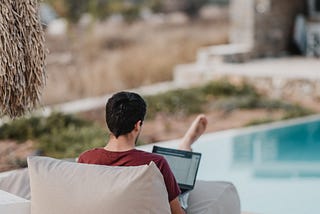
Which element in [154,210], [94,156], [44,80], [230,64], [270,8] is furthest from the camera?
[270,8]

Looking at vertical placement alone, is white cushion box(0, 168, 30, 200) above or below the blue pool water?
above

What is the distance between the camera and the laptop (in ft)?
13.6

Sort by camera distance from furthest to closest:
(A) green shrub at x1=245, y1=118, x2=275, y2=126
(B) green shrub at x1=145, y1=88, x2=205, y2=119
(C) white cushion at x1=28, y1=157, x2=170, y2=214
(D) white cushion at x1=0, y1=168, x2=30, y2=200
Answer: (B) green shrub at x1=145, y1=88, x2=205, y2=119 → (A) green shrub at x1=245, y1=118, x2=275, y2=126 → (D) white cushion at x1=0, y1=168, x2=30, y2=200 → (C) white cushion at x1=28, y1=157, x2=170, y2=214

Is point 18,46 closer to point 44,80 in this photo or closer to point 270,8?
point 44,80

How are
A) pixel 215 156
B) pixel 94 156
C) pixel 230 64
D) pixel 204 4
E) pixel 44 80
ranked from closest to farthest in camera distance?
1. pixel 94 156
2. pixel 44 80
3. pixel 215 156
4. pixel 230 64
5. pixel 204 4

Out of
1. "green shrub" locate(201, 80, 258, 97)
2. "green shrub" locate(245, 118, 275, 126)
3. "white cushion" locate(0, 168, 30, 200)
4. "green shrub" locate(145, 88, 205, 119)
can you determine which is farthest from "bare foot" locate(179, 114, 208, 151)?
"green shrub" locate(201, 80, 258, 97)

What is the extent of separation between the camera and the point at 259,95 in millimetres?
11516

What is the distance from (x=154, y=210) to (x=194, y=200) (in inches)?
32.5

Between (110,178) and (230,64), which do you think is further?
(230,64)

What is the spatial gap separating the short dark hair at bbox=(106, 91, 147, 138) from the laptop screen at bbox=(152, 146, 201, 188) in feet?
2.03

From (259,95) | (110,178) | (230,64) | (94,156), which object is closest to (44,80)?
(94,156)

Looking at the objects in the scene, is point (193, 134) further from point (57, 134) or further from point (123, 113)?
point (57, 134)

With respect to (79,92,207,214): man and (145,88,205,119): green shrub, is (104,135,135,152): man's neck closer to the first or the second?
(79,92,207,214): man

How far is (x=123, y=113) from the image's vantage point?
3.63 m
